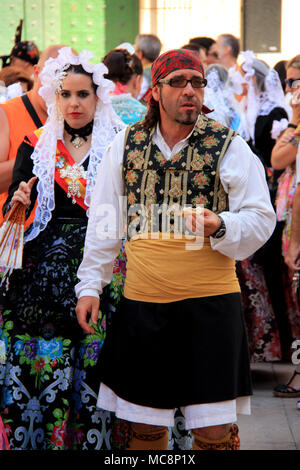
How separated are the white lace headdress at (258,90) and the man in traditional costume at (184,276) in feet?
9.94

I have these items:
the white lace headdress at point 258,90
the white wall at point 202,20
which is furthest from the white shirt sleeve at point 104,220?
the white wall at point 202,20

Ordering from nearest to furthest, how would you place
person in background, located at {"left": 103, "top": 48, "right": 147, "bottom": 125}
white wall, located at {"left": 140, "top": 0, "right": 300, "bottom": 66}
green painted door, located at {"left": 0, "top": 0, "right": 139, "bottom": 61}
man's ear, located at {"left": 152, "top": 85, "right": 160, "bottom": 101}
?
1. man's ear, located at {"left": 152, "top": 85, "right": 160, "bottom": 101}
2. person in background, located at {"left": 103, "top": 48, "right": 147, "bottom": 125}
3. white wall, located at {"left": 140, "top": 0, "right": 300, "bottom": 66}
4. green painted door, located at {"left": 0, "top": 0, "right": 139, "bottom": 61}

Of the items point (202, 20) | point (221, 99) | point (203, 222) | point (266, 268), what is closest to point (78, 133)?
point (203, 222)

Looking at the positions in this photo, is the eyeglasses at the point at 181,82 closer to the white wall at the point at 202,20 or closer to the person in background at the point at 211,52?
the person in background at the point at 211,52

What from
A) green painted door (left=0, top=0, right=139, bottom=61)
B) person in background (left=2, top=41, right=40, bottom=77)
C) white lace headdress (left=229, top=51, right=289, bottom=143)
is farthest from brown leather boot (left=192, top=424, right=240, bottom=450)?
green painted door (left=0, top=0, right=139, bottom=61)

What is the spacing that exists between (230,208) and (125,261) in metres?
0.86

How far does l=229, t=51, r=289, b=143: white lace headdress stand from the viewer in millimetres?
6152

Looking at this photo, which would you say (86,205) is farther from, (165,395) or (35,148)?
(165,395)

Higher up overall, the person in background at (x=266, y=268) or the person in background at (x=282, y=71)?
the person in background at (x=282, y=71)

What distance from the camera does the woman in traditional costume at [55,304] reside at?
362cm

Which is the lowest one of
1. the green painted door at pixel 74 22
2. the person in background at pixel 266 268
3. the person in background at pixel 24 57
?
the person in background at pixel 266 268

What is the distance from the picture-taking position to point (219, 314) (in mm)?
3057

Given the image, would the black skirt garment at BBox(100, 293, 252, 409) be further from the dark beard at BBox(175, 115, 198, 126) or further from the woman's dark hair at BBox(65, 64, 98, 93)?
the woman's dark hair at BBox(65, 64, 98, 93)

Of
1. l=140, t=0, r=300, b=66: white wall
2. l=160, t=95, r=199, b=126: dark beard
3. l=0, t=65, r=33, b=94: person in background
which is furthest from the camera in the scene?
l=140, t=0, r=300, b=66: white wall
